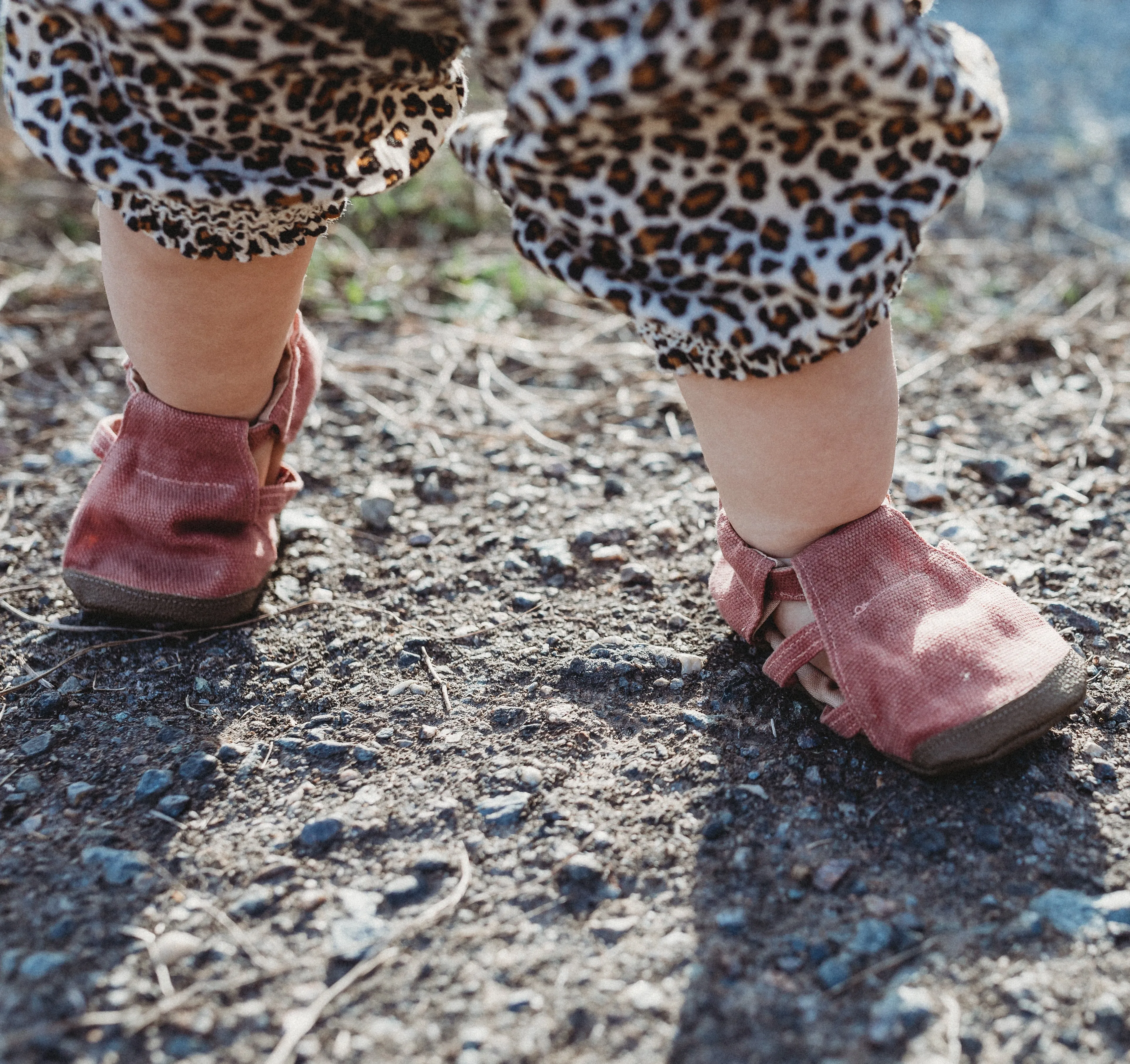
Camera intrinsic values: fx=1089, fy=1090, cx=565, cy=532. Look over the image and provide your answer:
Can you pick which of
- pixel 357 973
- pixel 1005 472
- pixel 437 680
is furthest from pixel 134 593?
pixel 1005 472

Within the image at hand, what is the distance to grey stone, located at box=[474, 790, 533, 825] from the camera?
1072mm

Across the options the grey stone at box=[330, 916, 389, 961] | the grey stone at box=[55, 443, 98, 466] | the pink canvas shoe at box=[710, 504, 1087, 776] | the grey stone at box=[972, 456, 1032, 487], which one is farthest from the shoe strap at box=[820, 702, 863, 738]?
the grey stone at box=[55, 443, 98, 466]

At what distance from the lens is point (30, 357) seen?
82.3 inches

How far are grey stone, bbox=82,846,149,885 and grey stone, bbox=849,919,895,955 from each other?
0.64 m

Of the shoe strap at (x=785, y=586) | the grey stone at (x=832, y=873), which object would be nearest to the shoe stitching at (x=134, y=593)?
the shoe strap at (x=785, y=586)

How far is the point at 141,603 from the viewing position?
1305 mm

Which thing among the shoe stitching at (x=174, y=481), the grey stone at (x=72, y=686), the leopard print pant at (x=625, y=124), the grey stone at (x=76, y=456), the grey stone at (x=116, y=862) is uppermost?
the leopard print pant at (x=625, y=124)

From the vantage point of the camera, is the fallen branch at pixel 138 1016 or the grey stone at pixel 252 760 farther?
the grey stone at pixel 252 760

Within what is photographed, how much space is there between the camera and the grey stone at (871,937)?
0.92 meters

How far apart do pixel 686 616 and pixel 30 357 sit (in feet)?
4.74

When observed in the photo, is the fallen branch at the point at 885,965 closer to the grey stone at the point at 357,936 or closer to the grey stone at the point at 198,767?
the grey stone at the point at 357,936

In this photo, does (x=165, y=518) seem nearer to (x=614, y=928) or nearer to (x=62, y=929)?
(x=62, y=929)

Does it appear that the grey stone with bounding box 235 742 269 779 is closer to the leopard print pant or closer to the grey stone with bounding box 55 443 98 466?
the leopard print pant

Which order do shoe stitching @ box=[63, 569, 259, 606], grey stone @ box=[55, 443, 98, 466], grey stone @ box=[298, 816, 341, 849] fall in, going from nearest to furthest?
grey stone @ box=[298, 816, 341, 849], shoe stitching @ box=[63, 569, 259, 606], grey stone @ box=[55, 443, 98, 466]
